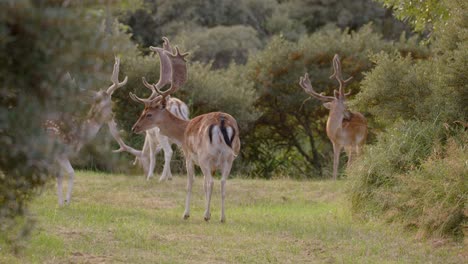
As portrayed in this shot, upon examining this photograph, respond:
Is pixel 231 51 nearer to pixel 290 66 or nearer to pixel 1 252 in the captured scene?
pixel 290 66

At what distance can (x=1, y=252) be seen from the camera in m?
7.88

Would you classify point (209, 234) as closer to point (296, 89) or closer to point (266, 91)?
point (296, 89)

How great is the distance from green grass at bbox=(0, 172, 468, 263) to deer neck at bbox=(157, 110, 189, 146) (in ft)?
3.64

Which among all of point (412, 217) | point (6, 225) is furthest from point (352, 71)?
point (6, 225)

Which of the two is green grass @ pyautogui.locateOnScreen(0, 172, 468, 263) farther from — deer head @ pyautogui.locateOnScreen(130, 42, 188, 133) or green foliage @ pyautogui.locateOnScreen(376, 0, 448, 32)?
green foliage @ pyautogui.locateOnScreen(376, 0, 448, 32)

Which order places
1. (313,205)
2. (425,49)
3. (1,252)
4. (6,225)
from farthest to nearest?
(425,49)
(313,205)
(1,252)
(6,225)

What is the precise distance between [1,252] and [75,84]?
3.58 m

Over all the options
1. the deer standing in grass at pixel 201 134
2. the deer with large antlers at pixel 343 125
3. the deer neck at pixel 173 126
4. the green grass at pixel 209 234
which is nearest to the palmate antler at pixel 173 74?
the deer standing in grass at pixel 201 134

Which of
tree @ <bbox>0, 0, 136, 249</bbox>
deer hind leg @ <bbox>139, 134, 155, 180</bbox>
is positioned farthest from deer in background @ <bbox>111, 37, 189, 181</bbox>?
tree @ <bbox>0, 0, 136, 249</bbox>


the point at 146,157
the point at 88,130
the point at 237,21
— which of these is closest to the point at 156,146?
the point at 146,157

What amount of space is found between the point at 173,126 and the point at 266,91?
9847 millimetres

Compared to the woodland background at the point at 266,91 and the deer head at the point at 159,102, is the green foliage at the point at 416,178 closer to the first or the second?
the woodland background at the point at 266,91

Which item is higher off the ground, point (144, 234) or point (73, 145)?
point (73, 145)

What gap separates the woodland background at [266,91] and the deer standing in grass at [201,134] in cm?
86
